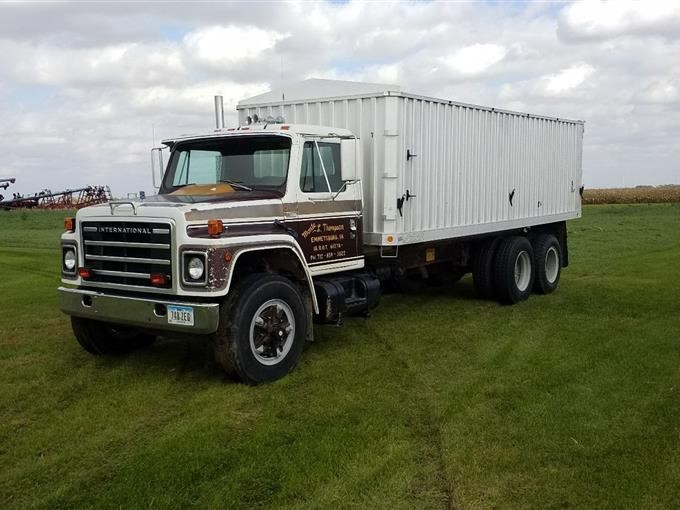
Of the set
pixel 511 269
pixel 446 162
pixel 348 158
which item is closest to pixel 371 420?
pixel 348 158

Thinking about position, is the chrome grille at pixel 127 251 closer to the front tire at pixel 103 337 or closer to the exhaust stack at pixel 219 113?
the front tire at pixel 103 337

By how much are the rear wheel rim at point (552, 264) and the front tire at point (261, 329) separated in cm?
657

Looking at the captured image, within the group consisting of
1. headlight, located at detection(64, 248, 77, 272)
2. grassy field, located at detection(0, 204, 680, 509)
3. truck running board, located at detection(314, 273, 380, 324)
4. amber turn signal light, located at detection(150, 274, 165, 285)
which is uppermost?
headlight, located at detection(64, 248, 77, 272)

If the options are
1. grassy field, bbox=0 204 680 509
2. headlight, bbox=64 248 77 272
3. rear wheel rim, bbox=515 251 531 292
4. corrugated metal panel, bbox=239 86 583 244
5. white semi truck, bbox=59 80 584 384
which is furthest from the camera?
rear wheel rim, bbox=515 251 531 292

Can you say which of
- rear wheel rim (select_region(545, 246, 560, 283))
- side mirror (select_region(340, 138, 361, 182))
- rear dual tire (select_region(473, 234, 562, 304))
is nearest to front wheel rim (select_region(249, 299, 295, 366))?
side mirror (select_region(340, 138, 361, 182))

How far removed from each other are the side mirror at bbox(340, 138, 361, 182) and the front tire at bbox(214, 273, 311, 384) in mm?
1485

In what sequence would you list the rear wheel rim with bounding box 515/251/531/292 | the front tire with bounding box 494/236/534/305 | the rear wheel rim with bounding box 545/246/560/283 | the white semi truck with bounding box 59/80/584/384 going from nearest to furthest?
the white semi truck with bounding box 59/80/584/384
the front tire with bounding box 494/236/534/305
the rear wheel rim with bounding box 515/251/531/292
the rear wheel rim with bounding box 545/246/560/283

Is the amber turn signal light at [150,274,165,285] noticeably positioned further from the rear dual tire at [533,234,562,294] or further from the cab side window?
the rear dual tire at [533,234,562,294]

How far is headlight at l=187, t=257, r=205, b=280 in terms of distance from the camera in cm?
630

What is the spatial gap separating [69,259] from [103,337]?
0.98 metres

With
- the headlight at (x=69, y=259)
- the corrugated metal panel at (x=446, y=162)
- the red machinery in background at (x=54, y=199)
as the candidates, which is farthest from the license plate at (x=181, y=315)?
the red machinery in background at (x=54, y=199)

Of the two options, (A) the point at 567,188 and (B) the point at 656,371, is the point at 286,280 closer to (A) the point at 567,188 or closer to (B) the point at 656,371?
(B) the point at 656,371

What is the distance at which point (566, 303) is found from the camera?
1111 centimetres

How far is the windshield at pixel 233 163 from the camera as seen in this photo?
7531mm
